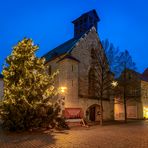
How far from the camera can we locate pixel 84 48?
30797 mm

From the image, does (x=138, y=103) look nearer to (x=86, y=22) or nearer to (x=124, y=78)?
(x=124, y=78)

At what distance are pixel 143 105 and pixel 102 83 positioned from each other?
17805 millimetres

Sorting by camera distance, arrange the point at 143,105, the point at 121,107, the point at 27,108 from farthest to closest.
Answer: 1. the point at 121,107
2. the point at 143,105
3. the point at 27,108

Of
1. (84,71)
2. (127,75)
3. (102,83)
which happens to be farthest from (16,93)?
(127,75)

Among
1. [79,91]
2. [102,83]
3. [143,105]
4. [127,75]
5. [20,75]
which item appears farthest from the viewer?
[143,105]

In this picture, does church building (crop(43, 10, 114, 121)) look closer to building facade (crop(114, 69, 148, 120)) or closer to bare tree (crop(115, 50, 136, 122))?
bare tree (crop(115, 50, 136, 122))

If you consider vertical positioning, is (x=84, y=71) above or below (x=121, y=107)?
above

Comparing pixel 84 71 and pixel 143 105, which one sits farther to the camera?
pixel 143 105

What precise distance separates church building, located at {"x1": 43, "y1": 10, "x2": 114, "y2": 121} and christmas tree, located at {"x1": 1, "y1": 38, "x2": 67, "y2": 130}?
24.4 feet

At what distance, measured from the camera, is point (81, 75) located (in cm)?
2934

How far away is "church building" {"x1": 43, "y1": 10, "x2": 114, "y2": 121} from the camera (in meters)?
26.8

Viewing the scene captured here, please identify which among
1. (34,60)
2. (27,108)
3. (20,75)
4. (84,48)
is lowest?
(27,108)

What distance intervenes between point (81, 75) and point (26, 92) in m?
13.8

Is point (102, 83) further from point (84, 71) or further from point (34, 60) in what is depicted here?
point (34, 60)
